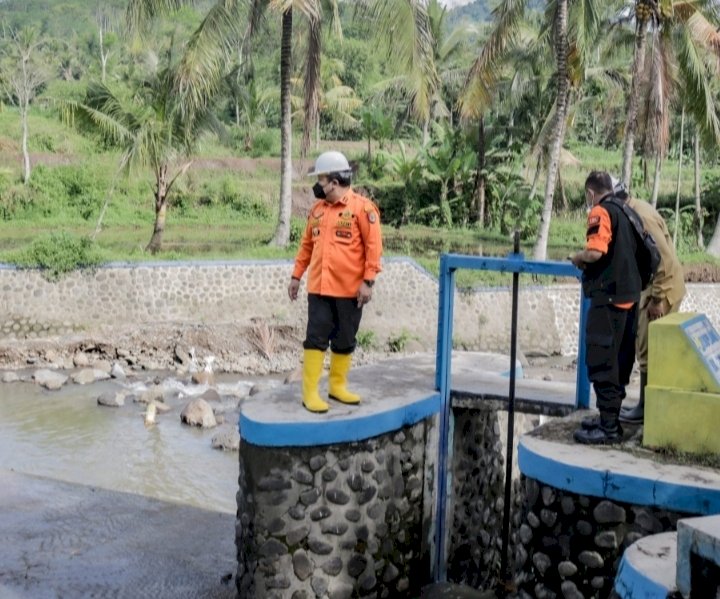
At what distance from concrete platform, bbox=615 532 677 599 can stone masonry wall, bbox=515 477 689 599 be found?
0.65 metres

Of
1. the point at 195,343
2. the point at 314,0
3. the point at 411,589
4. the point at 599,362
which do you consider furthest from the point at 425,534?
the point at 314,0

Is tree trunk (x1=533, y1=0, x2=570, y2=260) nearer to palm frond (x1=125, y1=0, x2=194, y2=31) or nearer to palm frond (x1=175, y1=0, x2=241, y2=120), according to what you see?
palm frond (x1=175, y1=0, x2=241, y2=120)

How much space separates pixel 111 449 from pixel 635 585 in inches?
395

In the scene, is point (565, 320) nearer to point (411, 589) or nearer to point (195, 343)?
point (195, 343)

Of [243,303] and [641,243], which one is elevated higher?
[641,243]

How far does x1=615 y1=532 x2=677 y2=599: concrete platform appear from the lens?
3885 millimetres

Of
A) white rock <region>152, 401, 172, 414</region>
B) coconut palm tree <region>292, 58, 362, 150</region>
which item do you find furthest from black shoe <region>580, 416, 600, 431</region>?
coconut palm tree <region>292, 58, 362, 150</region>

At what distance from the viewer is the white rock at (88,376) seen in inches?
665

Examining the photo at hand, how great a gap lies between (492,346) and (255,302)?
525 centimetres

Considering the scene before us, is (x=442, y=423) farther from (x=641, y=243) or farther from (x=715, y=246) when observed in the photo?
(x=715, y=246)

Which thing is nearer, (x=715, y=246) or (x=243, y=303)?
(x=243, y=303)

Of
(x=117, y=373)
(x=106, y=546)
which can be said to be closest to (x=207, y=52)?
(x=117, y=373)

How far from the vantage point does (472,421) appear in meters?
7.84

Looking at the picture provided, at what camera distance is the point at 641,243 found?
19.5 ft
